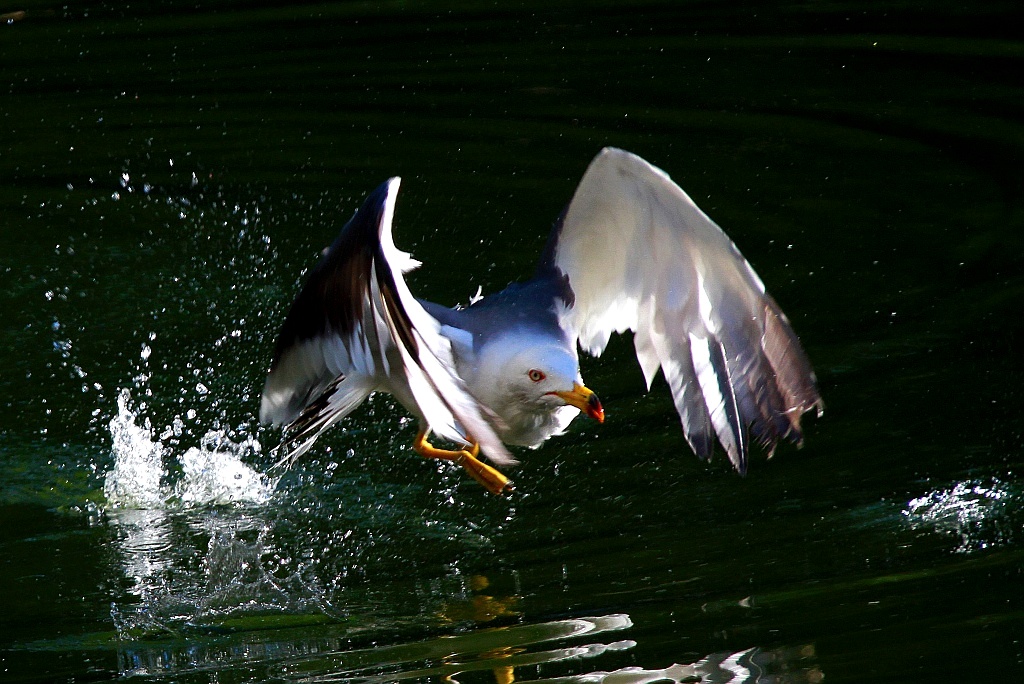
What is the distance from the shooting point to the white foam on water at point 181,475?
4965 mm

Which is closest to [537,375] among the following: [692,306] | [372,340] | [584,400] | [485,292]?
[584,400]

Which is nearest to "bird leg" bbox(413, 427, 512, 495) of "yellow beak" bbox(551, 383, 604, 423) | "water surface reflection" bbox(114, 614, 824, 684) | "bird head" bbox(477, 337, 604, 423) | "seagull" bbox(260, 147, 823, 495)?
"seagull" bbox(260, 147, 823, 495)

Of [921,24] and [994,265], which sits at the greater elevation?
[921,24]

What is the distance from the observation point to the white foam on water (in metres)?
4.96

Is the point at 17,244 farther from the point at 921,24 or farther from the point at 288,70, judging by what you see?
the point at 921,24

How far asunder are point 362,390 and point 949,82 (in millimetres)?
5447

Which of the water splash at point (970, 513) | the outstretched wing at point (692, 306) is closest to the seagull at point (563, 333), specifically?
the outstretched wing at point (692, 306)

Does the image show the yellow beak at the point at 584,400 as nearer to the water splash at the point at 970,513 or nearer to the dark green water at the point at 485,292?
the dark green water at the point at 485,292

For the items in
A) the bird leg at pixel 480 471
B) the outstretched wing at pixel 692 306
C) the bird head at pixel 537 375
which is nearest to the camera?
the outstretched wing at pixel 692 306

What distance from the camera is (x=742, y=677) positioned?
3.42 m

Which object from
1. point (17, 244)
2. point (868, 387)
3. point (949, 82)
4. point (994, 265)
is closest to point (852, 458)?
point (868, 387)

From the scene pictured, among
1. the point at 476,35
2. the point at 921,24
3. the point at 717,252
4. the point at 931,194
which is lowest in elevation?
the point at 717,252

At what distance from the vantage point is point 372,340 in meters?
4.03

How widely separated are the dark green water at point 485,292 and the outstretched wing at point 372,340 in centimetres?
52
